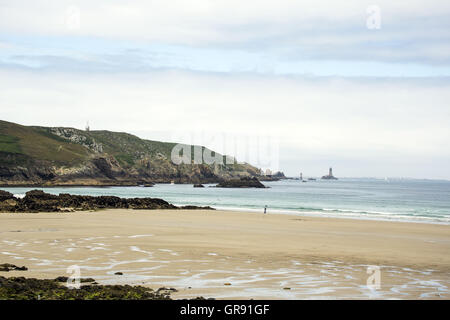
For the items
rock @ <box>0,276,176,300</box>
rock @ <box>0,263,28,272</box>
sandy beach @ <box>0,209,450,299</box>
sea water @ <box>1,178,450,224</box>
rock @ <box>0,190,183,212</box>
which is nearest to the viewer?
rock @ <box>0,276,176,300</box>

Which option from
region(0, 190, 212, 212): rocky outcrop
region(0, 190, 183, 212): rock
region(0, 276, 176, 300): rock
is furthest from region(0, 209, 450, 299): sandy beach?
region(0, 190, 183, 212): rock

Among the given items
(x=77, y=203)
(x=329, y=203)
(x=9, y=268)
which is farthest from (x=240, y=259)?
(x=329, y=203)

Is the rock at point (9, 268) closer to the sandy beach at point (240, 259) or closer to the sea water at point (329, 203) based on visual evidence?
the sandy beach at point (240, 259)

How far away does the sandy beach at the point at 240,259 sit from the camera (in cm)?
1392

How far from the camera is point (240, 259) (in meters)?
19.4

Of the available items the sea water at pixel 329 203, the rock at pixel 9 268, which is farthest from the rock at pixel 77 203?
the rock at pixel 9 268

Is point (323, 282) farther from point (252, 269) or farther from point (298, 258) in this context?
point (298, 258)

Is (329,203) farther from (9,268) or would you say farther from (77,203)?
(9,268)

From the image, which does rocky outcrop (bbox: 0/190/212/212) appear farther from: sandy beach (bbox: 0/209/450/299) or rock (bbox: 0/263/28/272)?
rock (bbox: 0/263/28/272)

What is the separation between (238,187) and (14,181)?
238 ft

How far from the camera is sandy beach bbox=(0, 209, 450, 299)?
45.7ft

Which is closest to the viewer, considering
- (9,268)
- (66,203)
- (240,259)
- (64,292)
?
(64,292)

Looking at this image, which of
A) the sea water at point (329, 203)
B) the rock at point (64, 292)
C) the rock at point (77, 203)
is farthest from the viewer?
the sea water at point (329, 203)
